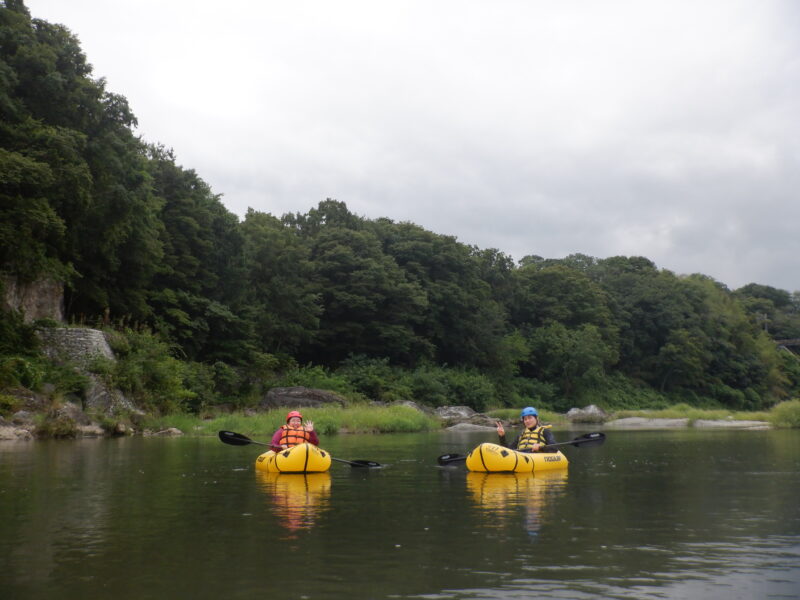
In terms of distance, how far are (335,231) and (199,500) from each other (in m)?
42.6

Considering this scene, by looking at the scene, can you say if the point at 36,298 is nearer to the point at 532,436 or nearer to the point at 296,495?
the point at 532,436

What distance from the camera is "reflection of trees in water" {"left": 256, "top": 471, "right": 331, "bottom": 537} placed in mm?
8406

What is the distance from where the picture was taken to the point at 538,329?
66.5 m

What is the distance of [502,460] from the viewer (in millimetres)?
13469

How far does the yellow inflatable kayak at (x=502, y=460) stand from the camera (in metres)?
13.4

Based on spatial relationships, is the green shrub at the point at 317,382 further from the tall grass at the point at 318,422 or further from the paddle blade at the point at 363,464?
the paddle blade at the point at 363,464

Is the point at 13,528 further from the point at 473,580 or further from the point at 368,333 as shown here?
the point at 368,333

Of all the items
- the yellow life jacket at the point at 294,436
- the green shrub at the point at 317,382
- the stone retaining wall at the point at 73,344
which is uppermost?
the stone retaining wall at the point at 73,344

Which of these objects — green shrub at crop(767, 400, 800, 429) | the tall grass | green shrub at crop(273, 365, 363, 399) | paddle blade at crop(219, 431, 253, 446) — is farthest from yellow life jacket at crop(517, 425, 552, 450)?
green shrub at crop(767, 400, 800, 429)

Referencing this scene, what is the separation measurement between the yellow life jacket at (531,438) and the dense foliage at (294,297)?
15.9 metres

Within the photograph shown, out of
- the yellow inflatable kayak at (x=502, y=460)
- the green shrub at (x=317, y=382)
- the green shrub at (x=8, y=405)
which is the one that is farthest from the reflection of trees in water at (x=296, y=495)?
the green shrub at (x=317, y=382)

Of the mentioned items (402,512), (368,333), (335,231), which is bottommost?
(402,512)

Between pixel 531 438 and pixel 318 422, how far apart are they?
46.8 ft

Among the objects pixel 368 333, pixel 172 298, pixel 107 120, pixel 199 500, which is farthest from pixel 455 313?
pixel 199 500
